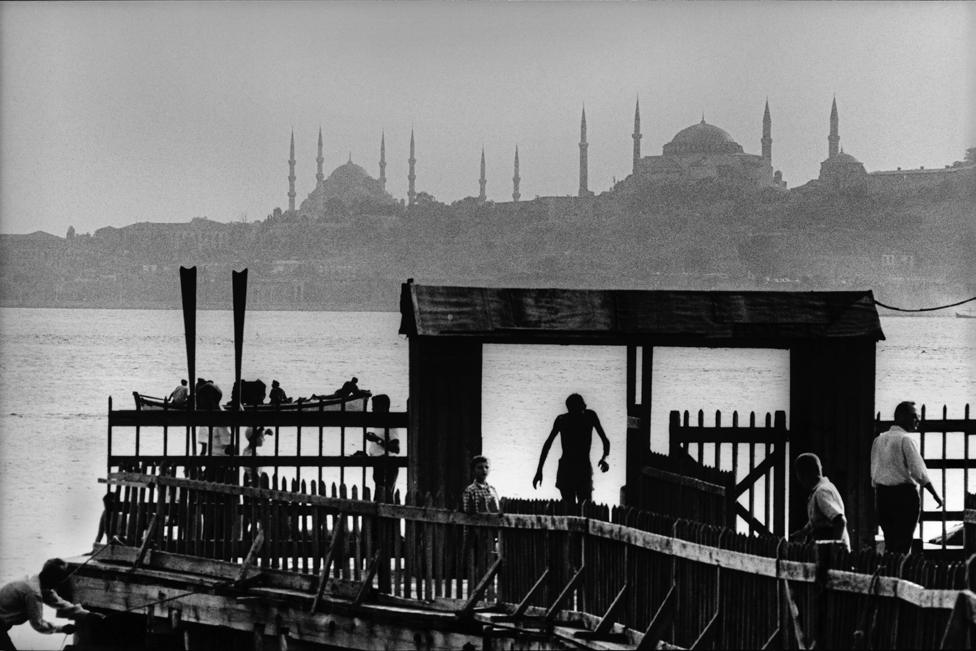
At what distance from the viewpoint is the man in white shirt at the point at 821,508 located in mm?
11891

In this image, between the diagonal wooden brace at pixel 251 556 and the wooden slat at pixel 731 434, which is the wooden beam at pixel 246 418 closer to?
the diagonal wooden brace at pixel 251 556

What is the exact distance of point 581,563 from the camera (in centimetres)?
1235

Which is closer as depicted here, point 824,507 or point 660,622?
point 660,622

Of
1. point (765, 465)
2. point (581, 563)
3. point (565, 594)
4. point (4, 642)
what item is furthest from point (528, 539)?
point (4, 642)

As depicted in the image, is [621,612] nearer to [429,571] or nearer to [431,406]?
[429,571]

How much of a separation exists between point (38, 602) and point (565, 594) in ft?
17.8

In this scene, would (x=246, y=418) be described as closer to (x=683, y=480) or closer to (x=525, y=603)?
(x=683, y=480)

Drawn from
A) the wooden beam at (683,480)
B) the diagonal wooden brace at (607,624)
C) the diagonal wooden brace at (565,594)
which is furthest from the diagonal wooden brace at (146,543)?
the diagonal wooden brace at (607,624)

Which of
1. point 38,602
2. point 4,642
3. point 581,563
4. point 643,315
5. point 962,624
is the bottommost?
point 4,642

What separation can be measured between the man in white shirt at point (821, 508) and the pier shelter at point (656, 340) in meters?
3.40

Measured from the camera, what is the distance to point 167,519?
15.0 meters

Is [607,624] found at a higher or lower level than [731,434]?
lower

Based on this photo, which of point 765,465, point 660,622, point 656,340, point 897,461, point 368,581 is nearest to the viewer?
point 660,622

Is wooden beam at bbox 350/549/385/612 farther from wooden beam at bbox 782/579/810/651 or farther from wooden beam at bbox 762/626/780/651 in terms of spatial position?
wooden beam at bbox 782/579/810/651
